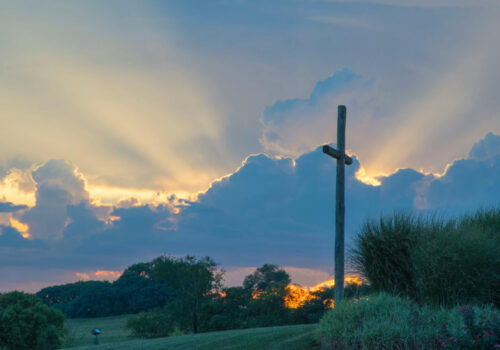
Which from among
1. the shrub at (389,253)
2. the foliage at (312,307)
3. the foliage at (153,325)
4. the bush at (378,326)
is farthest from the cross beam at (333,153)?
the foliage at (153,325)

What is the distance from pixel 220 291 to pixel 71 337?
1002cm

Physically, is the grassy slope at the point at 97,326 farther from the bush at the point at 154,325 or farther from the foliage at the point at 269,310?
the foliage at the point at 269,310

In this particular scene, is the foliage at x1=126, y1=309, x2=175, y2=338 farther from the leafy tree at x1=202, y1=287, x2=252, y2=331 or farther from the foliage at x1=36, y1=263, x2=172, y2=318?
the foliage at x1=36, y1=263, x2=172, y2=318

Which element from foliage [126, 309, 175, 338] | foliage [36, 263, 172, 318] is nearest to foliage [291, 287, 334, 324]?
foliage [126, 309, 175, 338]

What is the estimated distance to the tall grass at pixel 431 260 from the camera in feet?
45.8

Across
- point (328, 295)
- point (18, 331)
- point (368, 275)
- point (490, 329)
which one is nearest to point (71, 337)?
point (18, 331)

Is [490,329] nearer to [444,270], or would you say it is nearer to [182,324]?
[444,270]

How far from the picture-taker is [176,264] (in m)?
33.5

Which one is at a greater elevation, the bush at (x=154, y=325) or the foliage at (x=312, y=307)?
the foliage at (x=312, y=307)

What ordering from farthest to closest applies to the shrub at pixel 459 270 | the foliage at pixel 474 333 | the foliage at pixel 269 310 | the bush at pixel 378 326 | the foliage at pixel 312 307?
the foliage at pixel 269 310
the foliage at pixel 312 307
the shrub at pixel 459 270
the bush at pixel 378 326
the foliage at pixel 474 333

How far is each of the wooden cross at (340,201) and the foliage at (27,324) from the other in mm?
15146

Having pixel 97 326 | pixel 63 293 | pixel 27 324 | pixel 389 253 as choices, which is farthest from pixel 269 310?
pixel 63 293

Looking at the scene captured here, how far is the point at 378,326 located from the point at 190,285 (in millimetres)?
22742

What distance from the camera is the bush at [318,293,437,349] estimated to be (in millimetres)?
11297
